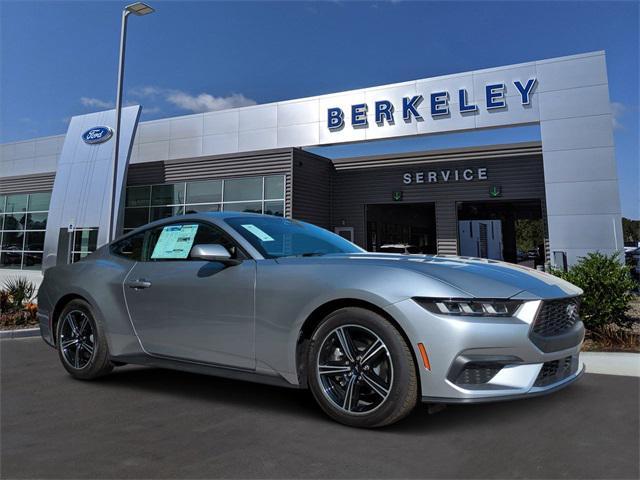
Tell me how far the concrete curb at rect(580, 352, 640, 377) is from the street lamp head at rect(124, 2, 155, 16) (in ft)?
44.9

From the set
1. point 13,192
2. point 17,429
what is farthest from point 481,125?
point 13,192

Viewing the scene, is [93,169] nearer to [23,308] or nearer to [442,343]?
[23,308]

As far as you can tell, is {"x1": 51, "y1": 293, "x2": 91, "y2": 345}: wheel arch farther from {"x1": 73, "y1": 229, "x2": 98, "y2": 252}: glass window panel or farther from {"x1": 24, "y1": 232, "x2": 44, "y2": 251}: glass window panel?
{"x1": 24, "y1": 232, "x2": 44, "y2": 251}: glass window panel

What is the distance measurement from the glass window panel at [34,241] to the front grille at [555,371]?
84.4 feet

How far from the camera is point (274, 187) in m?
17.2

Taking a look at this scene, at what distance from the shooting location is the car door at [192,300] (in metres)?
3.40

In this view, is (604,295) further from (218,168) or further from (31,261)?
(31,261)

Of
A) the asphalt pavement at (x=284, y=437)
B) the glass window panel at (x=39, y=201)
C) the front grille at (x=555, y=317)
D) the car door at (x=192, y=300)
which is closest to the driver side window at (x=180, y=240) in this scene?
the car door at (x=192, y=300)

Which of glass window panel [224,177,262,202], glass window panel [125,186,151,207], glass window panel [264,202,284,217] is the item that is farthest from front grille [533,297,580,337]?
glass window panel [125,186,151,207]

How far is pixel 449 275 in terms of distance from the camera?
2.88 metres

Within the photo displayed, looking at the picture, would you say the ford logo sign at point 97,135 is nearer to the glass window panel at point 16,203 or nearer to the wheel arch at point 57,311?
the glass window panel at point 16,203

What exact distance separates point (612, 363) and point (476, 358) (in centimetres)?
319

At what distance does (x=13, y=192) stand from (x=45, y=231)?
14.2ft

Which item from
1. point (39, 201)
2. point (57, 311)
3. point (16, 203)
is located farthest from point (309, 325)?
point (16, 203)
